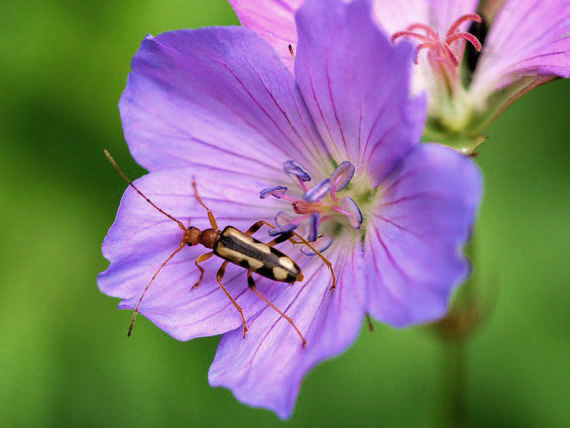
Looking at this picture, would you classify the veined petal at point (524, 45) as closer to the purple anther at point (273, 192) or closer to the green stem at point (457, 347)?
the purple anther at point (273, 192)

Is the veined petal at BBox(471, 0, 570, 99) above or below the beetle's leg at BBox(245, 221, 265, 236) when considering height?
above

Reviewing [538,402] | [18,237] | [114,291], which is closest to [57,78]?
[18,237]

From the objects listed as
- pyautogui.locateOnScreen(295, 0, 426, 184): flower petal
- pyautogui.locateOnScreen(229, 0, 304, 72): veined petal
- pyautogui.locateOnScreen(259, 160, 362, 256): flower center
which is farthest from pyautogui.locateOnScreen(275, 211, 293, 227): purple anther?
pyautogui.locateOnScreen(229, 0, 304, 72): veined petal

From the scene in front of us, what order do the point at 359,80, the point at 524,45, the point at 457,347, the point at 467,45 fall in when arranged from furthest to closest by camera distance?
the point at 457,347, the point at 467,45, the point at 524,45, the point at 359,80

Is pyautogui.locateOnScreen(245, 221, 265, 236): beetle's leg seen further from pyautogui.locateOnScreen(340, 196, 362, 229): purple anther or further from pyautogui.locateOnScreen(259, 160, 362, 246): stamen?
pyautogui.locateOnScreen(340, 196, 362, 229): purple anther

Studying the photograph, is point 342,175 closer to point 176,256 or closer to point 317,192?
point 317,192

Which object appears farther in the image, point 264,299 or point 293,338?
point 264,299

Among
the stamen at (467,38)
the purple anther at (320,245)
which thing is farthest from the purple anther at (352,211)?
the stamen at (467,38)

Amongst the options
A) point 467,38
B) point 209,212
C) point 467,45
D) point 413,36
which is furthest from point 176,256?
point 467,45
